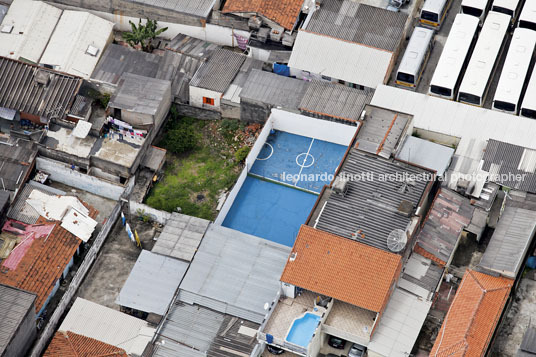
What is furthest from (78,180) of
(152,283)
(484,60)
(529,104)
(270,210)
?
(529,104)

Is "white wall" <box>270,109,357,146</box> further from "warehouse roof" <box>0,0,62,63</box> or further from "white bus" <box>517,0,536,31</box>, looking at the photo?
"warehouse roof" <box>0,0,62,63</box>

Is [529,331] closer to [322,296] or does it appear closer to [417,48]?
[322,296]

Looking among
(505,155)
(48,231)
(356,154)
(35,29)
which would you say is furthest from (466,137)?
(35,29)

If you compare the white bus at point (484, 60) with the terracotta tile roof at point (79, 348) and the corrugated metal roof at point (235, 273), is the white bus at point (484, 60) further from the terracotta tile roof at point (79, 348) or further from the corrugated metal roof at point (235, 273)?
the terracotta tile roof at point (79, 348)

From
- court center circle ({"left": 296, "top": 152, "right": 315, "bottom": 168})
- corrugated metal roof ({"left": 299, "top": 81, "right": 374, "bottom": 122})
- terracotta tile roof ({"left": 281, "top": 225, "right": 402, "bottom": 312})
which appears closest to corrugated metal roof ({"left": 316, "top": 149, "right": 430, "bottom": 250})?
terracotta tile roof ({"left": 281, "top": 225, "right": 402, "bottom": 312})

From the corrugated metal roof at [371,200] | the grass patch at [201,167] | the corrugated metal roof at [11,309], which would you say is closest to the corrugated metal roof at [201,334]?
the corrugated metal roof at [11,309]

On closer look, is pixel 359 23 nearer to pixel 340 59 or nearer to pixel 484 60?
pixel 340 59
